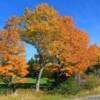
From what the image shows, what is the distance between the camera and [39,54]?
171 feet

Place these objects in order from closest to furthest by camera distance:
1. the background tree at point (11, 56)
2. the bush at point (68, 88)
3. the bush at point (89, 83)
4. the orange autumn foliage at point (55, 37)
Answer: the background tree at point (11, 56) → the bush at point (68, 88) → the orange autumn foliage at point (55, 37) → the bush at point (89, 83)

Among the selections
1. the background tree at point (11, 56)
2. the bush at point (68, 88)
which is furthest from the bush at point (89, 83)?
the background tree at point (11, 56)

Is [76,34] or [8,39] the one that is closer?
[8,39]

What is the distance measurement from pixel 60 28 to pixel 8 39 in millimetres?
8455

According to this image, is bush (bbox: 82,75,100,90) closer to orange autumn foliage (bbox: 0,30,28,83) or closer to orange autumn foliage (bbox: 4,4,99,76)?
orange autumn foliage (bbox: 4,4,99,76)

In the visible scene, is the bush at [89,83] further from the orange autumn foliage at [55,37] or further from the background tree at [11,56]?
the background tree at [11,56]

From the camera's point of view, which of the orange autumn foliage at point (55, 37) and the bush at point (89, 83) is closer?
the orange autumn foliage at point (55, 37)

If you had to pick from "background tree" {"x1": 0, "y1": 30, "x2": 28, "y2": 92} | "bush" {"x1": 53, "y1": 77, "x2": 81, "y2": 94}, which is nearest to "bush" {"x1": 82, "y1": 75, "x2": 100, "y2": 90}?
"bush" {"x1": 53, "y1": 77, "x2": 81, "y2": 94}

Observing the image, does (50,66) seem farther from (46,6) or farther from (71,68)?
(46,6)

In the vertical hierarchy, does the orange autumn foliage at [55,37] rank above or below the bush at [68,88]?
above

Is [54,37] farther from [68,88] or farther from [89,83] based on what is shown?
[89,83]

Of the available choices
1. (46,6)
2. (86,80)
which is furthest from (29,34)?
(86,80)

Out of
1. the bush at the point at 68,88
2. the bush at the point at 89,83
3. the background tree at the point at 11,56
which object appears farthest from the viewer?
the bush at the point at 89,83

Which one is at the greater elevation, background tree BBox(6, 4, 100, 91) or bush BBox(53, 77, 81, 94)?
background tree BBox(6, 4, 100, 91)
